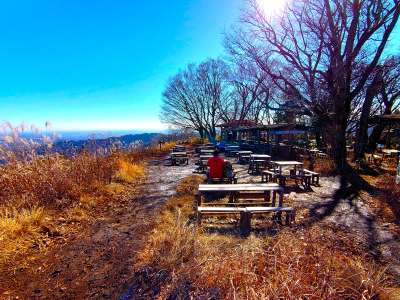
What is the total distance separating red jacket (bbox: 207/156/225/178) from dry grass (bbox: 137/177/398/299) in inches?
189

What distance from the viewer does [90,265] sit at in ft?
13.5

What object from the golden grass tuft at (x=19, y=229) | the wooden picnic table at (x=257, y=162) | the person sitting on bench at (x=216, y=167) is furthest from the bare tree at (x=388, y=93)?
the golden grass tuft at (x=19, y=229)

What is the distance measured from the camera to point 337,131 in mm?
14070

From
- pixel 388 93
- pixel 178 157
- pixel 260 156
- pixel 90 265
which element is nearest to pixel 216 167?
pixel 90 265

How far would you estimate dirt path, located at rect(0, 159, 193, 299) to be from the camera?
3.45 metres

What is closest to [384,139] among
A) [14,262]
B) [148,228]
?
[148,228]

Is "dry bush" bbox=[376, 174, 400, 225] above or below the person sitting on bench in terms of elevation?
below

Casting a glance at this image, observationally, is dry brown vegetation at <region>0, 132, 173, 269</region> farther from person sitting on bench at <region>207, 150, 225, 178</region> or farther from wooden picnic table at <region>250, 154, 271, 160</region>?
wooden picnic table at <region>250, 154, 271, 160</region>

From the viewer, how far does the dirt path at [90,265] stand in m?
3.45

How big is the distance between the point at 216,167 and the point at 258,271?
574 cm

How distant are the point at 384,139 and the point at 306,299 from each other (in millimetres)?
31818

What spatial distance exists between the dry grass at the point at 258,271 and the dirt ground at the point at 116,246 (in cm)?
52

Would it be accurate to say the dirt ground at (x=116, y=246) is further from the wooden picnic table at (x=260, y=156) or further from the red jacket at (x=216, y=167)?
the wooden picnic table at (x=260, y=156)

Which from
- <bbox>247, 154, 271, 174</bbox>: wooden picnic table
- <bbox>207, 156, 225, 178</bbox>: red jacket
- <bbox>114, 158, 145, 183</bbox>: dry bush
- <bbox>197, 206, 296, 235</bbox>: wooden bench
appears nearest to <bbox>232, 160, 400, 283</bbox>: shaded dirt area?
<bbox>197, 206, 296, 235</bbox>: wooden bench
